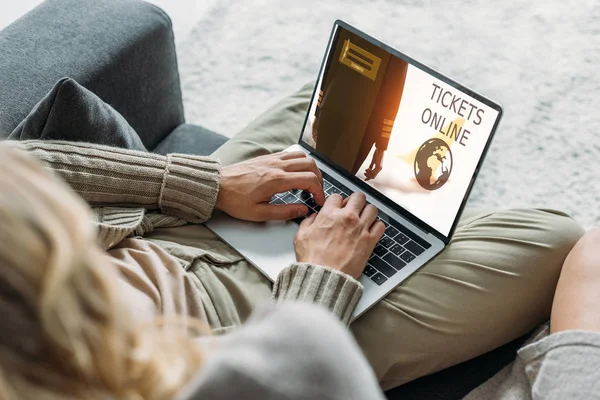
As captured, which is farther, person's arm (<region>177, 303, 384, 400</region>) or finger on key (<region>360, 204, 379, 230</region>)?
finger on key (<region>360, 204, 379, 230</region>)

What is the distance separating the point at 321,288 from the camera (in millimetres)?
951

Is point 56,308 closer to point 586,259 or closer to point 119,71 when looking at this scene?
point 586,259

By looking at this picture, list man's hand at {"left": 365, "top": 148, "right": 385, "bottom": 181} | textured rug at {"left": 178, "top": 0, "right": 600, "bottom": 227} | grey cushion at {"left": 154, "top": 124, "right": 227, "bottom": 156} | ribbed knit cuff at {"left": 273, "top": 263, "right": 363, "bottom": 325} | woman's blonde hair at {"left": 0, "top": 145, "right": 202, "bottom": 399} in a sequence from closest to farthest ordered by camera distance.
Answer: woman's blonde hair at {"left": 0, "top": 145, "right": 202, "bottom": 399}
ribbed knit cuff at {"left": 273, "top": 263, "right": 363, "bottom": 325}
man's hand at {"left": 365, "top": 148, "right": 385, "bottom": 181}
grey cushion at {"left": 154, "top": 124, "right": 227, "bottom": 156}
textured rug at {"left": 178, "top": 0, "right": 600, "bottom": 227}

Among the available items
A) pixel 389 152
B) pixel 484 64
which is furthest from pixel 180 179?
pixel 484 64

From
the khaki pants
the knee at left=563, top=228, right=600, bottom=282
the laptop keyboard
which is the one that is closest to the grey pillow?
the khaki pants

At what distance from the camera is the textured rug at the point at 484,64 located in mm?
1780

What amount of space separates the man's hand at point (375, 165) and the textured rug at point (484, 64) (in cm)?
61

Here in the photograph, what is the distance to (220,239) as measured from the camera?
113 centimetres

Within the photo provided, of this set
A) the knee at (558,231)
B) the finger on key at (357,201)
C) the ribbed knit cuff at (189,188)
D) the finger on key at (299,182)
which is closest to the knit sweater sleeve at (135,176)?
the ribbed knit cuff at (189,188)

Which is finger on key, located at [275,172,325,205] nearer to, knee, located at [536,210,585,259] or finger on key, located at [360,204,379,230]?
finger on key, located at [360,204,379,230]

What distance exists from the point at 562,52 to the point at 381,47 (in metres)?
1.13

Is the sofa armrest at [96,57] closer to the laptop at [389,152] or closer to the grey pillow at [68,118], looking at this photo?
the grey pillow at [68,118]

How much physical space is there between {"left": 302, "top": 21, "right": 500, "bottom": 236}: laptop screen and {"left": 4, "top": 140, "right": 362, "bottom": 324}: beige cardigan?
0.22 m

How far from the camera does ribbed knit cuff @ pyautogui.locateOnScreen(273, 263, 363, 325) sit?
37.0 inches
